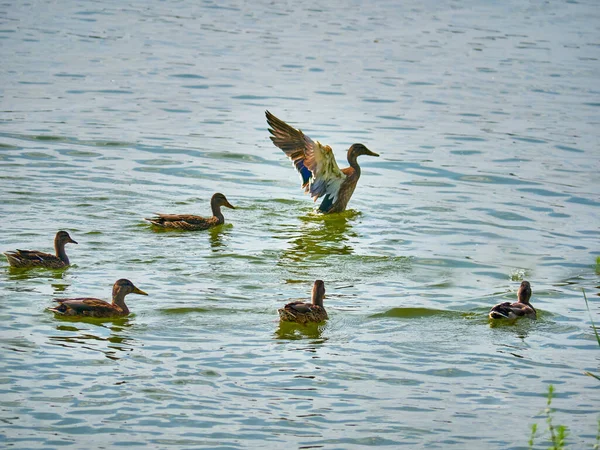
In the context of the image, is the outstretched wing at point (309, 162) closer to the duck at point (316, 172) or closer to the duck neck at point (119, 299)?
the duck at point (316, 172)

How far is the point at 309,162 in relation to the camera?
53.2 ft

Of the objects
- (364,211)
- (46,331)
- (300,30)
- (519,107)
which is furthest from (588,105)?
(46,331)

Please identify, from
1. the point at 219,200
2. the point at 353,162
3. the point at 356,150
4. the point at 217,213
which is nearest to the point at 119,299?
the point at 217,213

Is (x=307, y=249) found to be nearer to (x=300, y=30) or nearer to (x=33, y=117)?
(x=33, y=117)

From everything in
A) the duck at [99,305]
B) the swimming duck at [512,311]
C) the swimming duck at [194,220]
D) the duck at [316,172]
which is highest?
the duck at [316,172]

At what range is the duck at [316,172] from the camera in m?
16.2

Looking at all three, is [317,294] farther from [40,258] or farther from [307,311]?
[40,258]

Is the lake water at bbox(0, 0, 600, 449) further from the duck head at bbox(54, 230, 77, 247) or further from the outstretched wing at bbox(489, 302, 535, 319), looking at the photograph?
the duck head at bbox(54, 230, 77, 247)

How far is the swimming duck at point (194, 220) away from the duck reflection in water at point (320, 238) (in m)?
0.97

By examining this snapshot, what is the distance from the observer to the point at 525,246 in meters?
14.3

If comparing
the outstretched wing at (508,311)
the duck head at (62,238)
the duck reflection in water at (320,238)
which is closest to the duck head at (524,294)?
the outstretched wing at (508,311)

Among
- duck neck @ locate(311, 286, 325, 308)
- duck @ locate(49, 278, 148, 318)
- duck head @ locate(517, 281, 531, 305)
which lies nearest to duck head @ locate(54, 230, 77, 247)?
duck @ locate(49, 278, 148, 318)

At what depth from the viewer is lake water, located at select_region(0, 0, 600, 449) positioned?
8.83 meters

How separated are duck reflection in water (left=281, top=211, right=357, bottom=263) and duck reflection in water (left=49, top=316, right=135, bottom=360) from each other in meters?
3.23
